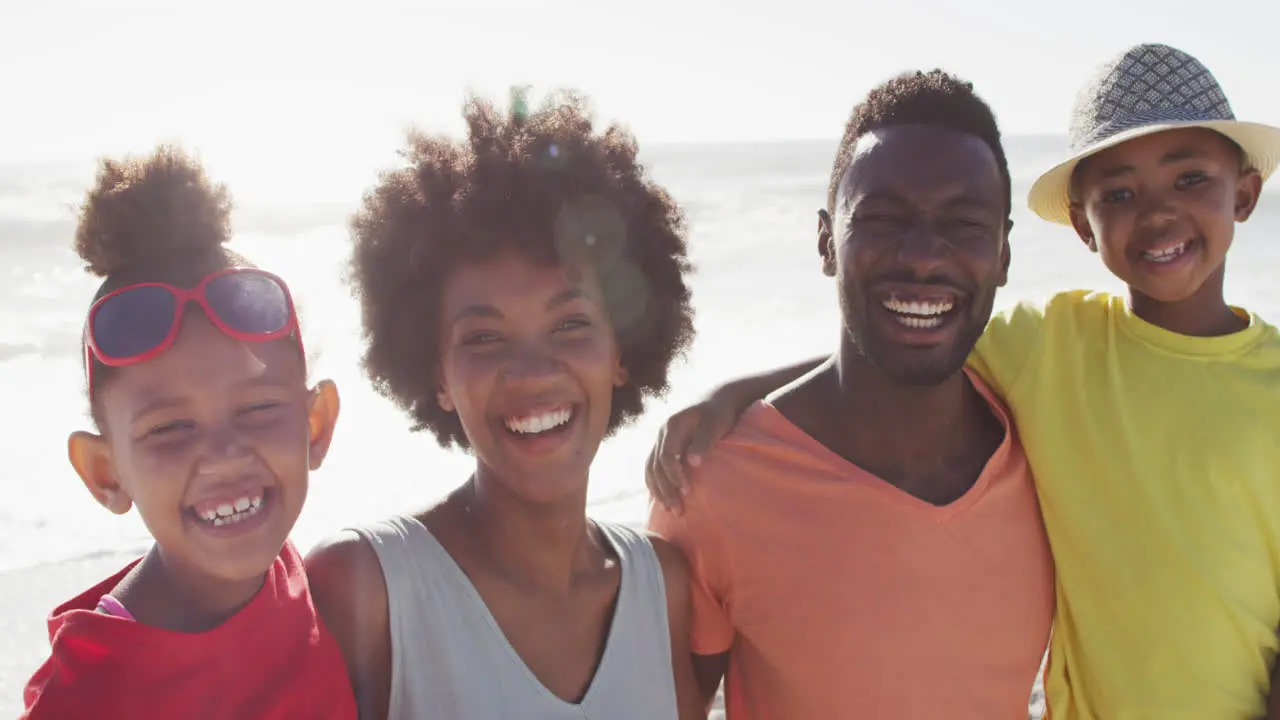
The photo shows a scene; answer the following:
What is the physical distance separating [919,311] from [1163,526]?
0.84 m

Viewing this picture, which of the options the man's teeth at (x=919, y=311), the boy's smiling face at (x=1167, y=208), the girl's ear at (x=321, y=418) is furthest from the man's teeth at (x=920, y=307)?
the girl's ear at (x=321, y=418)

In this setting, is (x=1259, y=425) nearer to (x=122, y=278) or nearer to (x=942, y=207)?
(x=942, y=207)

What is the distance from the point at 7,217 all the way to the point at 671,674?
20.0 m

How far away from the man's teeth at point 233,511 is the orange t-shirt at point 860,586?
1161mm

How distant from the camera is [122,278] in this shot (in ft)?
7.63

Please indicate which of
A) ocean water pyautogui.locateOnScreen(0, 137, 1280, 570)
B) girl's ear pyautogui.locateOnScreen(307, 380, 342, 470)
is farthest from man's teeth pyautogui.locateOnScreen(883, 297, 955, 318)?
girl's ear pyautogui.locateOnScreen(307, 380, 342, 470)

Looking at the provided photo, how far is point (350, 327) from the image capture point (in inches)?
287

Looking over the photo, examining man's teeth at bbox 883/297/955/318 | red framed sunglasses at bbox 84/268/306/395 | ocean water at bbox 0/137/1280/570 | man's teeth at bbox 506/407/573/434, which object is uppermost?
red framed sunglasses at bbox 84/268/306/395

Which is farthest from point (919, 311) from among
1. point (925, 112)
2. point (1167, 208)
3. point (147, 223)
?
point (147, 223)

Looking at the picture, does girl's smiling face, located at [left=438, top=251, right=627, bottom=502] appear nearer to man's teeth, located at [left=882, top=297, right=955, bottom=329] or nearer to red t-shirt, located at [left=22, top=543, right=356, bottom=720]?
red t-shirt, located at [left=22, top=543, right=356, bottom=720]

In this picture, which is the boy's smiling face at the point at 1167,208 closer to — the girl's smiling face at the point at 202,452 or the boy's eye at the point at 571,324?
the boy's eye at the point at 571,324

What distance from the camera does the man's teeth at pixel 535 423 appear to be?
8.46ft

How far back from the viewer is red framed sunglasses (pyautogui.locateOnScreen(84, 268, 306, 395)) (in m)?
2.21

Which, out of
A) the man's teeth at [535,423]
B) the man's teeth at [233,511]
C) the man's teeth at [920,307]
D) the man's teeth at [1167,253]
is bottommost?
the man's teeth at [233,511]
